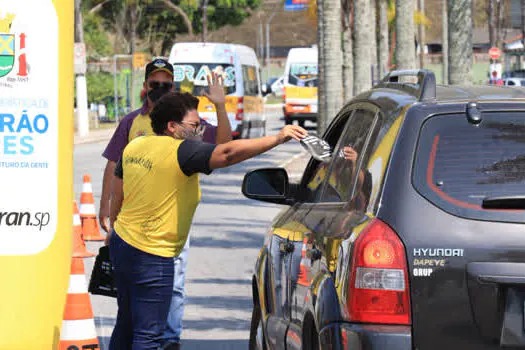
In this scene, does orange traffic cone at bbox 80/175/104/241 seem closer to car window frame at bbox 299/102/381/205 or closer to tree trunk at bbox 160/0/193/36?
car window frame at bbox 299/102/381/205

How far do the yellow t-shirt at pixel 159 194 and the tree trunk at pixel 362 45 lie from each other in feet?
73.0

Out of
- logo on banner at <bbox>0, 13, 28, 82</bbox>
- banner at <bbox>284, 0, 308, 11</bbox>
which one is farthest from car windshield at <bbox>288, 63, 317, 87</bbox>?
banner at <bbox>284, 0, 308, 11</bbox>

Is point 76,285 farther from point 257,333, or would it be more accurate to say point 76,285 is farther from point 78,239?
point 78,239

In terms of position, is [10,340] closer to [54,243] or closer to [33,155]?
[54,243]

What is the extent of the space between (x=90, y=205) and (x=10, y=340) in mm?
6813

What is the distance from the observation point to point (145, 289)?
6.39 meters

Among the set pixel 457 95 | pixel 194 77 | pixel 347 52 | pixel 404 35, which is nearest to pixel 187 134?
pixel 457 95

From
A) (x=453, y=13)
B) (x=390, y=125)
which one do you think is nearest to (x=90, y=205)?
(x=453, y=13)

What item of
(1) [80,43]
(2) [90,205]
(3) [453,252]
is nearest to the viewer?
Result: (3) [453,252]

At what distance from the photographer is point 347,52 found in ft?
126

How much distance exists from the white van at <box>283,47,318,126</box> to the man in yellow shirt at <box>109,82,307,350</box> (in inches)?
1496

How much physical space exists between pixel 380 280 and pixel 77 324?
349 cm

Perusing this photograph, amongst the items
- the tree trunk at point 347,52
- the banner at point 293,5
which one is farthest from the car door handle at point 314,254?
the banner at point 293,5

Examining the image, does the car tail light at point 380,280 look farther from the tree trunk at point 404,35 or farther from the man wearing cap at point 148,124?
the tree trunk at point 404,35
